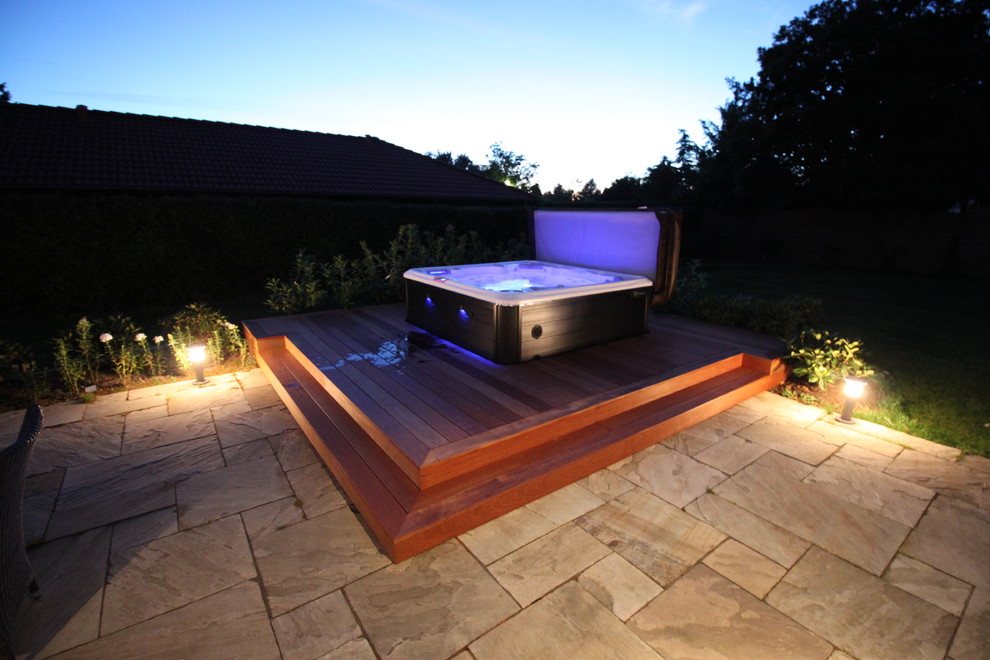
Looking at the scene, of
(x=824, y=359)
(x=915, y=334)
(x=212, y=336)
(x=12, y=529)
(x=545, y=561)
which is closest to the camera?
(x=12, y=529)

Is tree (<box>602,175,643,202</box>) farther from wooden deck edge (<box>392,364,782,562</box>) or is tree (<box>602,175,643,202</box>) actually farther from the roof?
wooden deck edge (<box>392,364,782,562</box>)

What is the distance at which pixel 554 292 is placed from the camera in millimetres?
3357

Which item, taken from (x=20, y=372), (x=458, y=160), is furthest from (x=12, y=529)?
(x=458, y=160)

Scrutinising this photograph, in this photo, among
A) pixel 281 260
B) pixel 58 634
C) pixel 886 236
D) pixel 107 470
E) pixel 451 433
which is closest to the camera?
pixel 58 634

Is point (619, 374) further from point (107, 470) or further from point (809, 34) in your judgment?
point (809, 34)

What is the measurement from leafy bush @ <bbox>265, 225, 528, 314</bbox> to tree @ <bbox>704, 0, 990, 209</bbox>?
30.0ft

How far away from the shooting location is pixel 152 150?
869cm

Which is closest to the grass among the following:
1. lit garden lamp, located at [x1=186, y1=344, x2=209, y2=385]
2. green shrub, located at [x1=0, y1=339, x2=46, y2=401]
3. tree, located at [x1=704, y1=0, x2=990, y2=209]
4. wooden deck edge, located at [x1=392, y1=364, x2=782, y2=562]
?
wooden deck edge, located at [x1=392, y1=364, x2=782, y2=562]

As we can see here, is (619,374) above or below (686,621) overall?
above

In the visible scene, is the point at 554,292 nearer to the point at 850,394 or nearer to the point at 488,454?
the point at 488,454

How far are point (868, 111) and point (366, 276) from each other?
12853 mm

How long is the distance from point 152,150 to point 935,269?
17.1 m

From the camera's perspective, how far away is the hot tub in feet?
10.8

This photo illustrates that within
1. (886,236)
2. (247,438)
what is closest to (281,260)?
(247,438)
